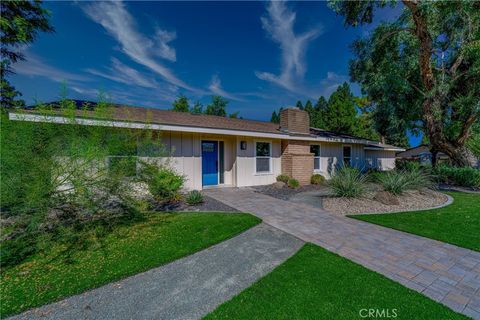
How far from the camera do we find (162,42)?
444 inches

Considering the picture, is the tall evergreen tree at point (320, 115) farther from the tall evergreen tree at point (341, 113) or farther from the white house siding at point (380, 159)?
the white house siding at point (380, 159)

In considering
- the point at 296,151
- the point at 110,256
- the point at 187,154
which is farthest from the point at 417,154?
the point at 110,256

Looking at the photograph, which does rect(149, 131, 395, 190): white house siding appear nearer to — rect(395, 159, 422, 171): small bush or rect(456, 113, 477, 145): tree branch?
rect(456, 113, 477, 145): tree branch

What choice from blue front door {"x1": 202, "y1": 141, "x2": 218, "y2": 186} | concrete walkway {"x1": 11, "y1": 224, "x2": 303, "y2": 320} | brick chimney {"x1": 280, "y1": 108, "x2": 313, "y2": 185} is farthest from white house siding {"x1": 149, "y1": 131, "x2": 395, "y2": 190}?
concrete walkway {"x1": 11, "y1": 224, "x2": 303, "y2": 320}

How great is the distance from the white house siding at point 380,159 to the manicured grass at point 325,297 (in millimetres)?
16725

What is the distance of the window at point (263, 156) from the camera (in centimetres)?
1049

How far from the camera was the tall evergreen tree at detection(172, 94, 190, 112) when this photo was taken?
30250mm

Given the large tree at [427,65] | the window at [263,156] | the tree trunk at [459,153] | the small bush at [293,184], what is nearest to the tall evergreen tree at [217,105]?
the large tree at [427,65]

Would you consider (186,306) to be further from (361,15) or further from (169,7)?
(361,15)

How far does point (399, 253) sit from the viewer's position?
358 cm

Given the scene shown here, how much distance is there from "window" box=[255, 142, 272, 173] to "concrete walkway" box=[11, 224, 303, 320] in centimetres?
679

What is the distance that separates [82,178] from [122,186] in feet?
2.40

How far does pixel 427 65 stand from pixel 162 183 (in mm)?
12228

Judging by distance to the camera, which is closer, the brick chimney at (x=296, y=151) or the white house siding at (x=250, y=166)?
the white house siding at (x=250, y=166)
